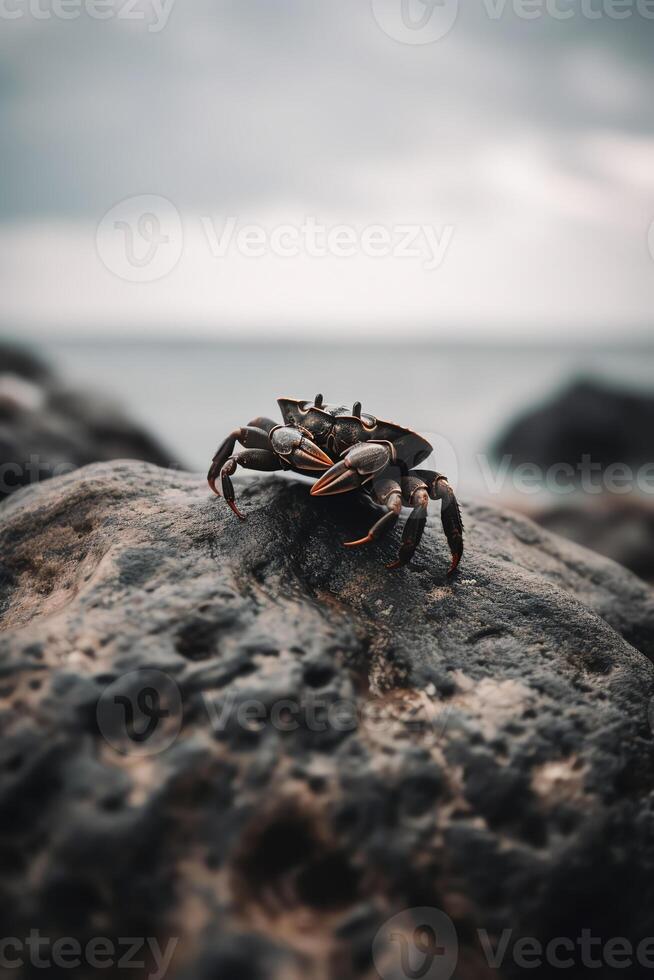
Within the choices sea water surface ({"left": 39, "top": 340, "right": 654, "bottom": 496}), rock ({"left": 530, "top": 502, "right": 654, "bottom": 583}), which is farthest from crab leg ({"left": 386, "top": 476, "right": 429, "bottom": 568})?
sea water surface ({"left": 39, "top": 340, "right": 654, "bottom": 496})

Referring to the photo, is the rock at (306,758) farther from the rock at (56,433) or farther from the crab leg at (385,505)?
the rock at (56,433)

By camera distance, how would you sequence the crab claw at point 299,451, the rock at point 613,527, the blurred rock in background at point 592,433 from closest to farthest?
the crab claw at point 299,451 → the rock at point 613,527 → the blurred rock in background at point 592,433

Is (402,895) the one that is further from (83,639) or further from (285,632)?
(83,639)

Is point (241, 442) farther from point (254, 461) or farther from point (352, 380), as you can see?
point (352, 380)

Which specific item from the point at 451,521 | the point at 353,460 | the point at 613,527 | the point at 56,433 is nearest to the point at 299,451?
the point at 353,460

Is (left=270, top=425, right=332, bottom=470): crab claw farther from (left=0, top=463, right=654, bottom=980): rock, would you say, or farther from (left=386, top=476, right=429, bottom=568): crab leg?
(left=386, top=476, right=429, bottom=568): crab leg

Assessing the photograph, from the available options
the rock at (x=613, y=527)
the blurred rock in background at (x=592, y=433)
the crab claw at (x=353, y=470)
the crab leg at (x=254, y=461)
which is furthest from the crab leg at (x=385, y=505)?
the blurred rock in background at (x=592, y=433)
